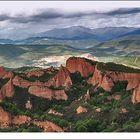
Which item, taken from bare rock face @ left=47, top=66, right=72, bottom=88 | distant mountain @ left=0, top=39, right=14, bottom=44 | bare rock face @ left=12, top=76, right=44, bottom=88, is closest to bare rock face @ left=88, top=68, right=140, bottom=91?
bare rock face @ left=47, top=66, right=72, bottom=88

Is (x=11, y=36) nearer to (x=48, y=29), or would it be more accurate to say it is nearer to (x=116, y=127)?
(x=48, y=29)

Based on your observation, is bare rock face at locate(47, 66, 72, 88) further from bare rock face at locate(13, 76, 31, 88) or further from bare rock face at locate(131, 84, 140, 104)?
bare rock face at locate(131, 84, 140, 104)

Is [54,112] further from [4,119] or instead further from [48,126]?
[4,119]

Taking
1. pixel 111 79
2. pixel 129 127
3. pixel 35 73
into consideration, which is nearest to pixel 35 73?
pixel 35 73

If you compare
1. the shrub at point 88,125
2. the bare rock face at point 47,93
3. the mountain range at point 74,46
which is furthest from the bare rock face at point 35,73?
the shrub at point 88,125

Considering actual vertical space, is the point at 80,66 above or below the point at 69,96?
above

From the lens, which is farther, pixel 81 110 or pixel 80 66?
pixel 80 66
